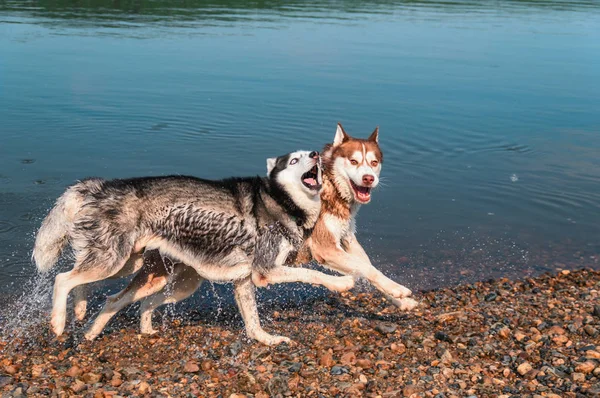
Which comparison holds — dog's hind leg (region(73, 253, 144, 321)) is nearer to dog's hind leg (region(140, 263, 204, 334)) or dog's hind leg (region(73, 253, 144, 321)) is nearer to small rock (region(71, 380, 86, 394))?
dog's hind leg (region(140, 263, 204, 334))

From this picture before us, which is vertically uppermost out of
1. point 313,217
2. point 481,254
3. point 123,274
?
point 313,217

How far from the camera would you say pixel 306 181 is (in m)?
7.97

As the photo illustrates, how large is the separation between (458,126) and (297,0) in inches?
1520

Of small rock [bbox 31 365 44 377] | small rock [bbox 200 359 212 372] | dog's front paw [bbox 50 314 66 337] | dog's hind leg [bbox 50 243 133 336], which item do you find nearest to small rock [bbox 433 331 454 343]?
small rock [bbox 200 359 212 372]

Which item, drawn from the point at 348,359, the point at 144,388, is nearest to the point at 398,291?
the point at 348,359

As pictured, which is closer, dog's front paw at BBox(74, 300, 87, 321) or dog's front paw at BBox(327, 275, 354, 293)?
dog's front paw at BBox(327, 275, 354, 293)

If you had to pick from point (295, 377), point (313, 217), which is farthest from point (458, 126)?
point (295, 377)

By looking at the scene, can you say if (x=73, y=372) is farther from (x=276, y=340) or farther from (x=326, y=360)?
(x=326, y=360)

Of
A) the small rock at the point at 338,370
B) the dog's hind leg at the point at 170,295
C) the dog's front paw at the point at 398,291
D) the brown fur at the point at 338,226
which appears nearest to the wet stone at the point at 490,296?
the brown fur at the point at 338,226

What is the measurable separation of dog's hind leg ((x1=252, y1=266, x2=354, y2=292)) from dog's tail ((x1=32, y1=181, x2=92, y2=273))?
197cm

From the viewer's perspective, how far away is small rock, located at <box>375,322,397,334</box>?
813 centimetres

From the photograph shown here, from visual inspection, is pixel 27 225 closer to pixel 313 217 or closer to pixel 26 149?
pixel 26 149

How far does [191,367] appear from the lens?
7.16 m

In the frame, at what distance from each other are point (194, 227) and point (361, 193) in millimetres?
1880
